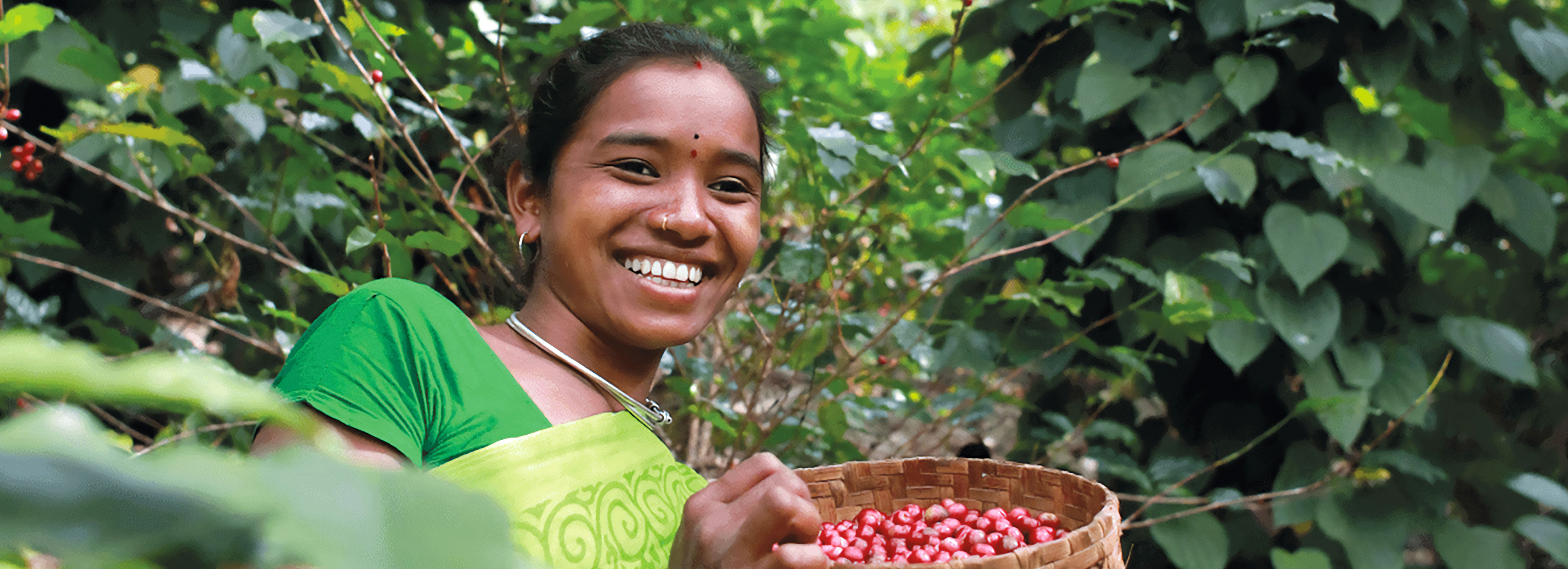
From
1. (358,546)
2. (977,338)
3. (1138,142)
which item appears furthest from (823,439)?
(358,546)

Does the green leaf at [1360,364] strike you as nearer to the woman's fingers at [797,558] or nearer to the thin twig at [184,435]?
the woman's fingers at [797,558]

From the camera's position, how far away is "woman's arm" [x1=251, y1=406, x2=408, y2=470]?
745 millimetres

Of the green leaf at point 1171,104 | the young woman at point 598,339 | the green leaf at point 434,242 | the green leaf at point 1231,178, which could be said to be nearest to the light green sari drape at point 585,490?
the young woman at point 598,339

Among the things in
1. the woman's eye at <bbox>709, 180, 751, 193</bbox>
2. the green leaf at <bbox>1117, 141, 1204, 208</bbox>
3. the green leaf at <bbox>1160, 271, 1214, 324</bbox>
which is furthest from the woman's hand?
the green leaf at <bbox>1117, 141, 1204, 208</bbox>

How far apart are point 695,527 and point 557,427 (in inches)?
9.3

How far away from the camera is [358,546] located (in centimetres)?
16

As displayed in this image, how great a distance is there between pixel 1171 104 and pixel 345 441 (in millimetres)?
1514

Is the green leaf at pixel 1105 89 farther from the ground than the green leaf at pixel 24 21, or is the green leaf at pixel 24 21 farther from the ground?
the green leaf at pixel 24 21

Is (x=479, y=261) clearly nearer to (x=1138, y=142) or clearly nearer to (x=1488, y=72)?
(x=1138, y=142)

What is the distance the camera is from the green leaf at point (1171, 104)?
5.63ft

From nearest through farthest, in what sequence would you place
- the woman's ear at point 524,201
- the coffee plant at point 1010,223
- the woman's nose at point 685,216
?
the woman's nose at point 685,216 → the woman's ear at point 524,201 → the coffee plant at point 1010,223

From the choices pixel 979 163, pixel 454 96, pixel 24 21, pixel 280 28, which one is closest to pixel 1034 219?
pixel 979 163

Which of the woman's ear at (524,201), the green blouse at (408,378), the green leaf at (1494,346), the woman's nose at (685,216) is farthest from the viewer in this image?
the green leaf at (1494,346)

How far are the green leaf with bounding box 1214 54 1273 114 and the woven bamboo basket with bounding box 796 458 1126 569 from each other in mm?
883
